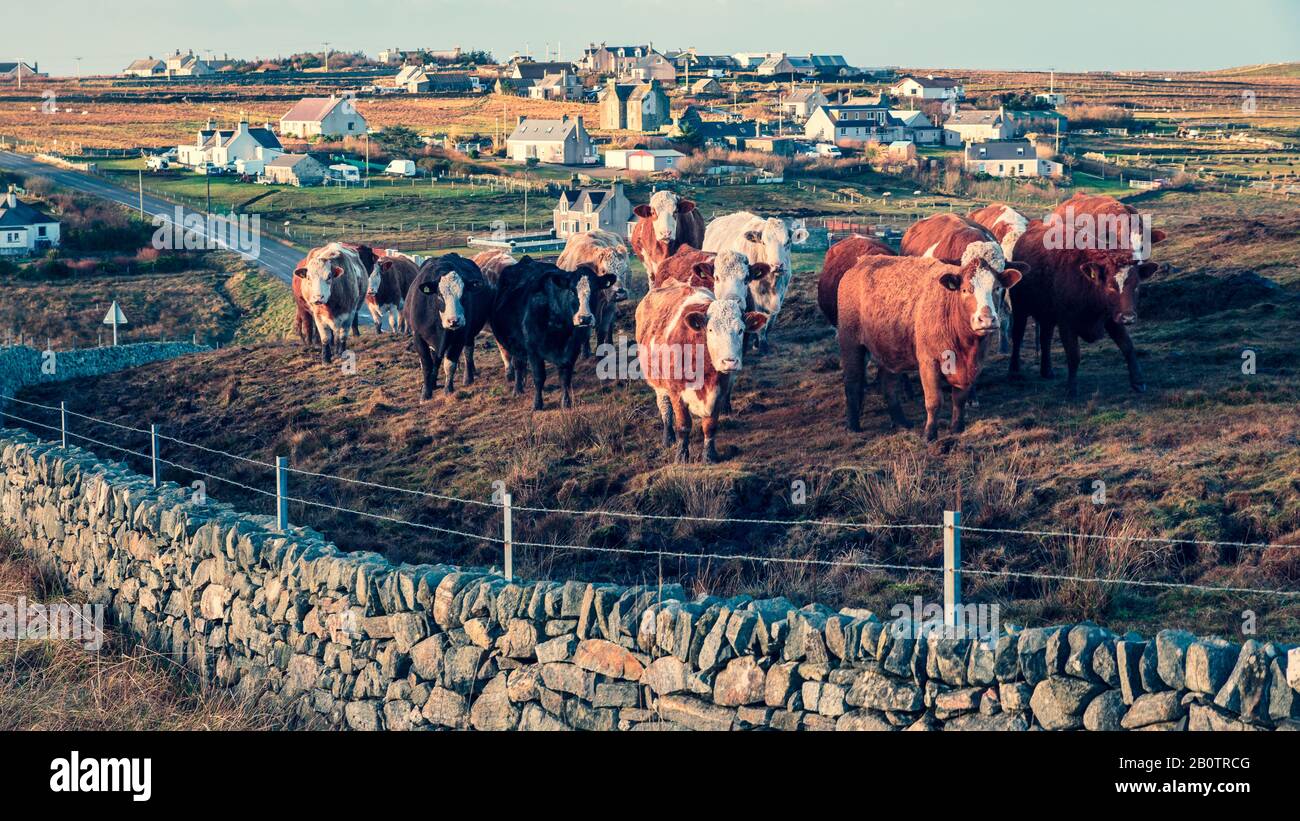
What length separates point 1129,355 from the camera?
18.4 meters

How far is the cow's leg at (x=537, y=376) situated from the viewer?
68.5 ft

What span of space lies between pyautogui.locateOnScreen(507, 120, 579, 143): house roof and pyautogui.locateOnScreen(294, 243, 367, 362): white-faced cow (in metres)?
77.8

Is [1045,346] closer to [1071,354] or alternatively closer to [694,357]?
[1071,354]

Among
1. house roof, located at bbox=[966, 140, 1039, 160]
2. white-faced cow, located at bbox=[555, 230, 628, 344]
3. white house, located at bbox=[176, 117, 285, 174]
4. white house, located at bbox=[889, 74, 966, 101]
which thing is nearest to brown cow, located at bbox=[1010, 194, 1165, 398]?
white-faced cow, located at bbox=[555, 230, 628, 344]

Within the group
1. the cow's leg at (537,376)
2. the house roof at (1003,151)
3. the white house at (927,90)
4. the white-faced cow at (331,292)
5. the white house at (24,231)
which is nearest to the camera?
the cow's leg at (537,376)

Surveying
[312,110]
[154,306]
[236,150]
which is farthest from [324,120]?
[154,306]

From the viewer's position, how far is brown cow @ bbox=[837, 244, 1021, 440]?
16.8 m

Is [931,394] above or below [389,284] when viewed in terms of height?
below

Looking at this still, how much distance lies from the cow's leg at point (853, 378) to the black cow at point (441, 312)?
248 inches

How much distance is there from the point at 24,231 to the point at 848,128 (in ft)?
237

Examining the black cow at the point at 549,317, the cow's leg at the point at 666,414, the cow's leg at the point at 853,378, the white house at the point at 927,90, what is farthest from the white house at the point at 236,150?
the cow's leg at the point at 853,378

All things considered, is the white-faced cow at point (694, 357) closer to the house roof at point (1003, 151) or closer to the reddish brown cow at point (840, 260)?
the reddish brown cow at point (840, 260)
